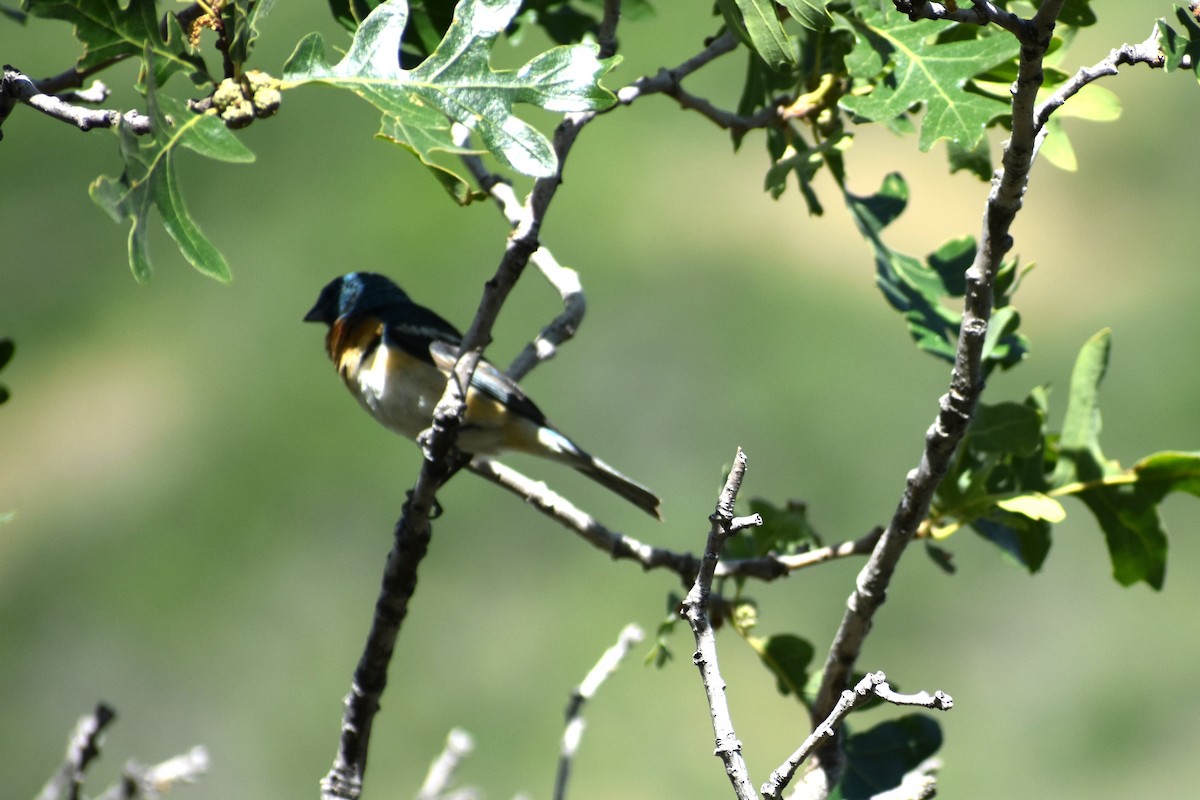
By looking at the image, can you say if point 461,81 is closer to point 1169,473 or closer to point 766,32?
point 766,32

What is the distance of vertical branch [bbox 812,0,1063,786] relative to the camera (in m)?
1.97

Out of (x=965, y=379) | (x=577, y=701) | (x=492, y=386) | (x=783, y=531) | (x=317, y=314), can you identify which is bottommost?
(x=577, y=701)

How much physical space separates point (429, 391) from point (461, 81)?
2.24m

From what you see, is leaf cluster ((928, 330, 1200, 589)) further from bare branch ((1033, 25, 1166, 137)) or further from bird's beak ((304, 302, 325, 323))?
bird's beak ((304, 302, 325, 323))

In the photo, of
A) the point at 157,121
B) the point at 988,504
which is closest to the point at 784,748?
the point at 988,504

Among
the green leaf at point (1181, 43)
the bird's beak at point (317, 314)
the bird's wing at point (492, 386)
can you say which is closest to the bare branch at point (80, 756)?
the bird's wing at point (492, 386)

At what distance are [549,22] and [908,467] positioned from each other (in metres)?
5.78

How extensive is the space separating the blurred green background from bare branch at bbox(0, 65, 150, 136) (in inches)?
215

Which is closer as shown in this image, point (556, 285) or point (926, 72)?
point (926, 72)

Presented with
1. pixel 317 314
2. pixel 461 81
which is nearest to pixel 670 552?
pixel 461 81

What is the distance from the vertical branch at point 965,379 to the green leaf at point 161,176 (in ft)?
3.66

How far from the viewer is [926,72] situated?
2.65m

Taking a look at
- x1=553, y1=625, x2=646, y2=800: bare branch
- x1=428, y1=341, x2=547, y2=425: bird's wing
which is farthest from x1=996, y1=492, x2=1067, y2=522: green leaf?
x1=428, y1=341, x2=547, y2=425: bird's wing

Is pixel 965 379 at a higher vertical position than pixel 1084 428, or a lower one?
lower
